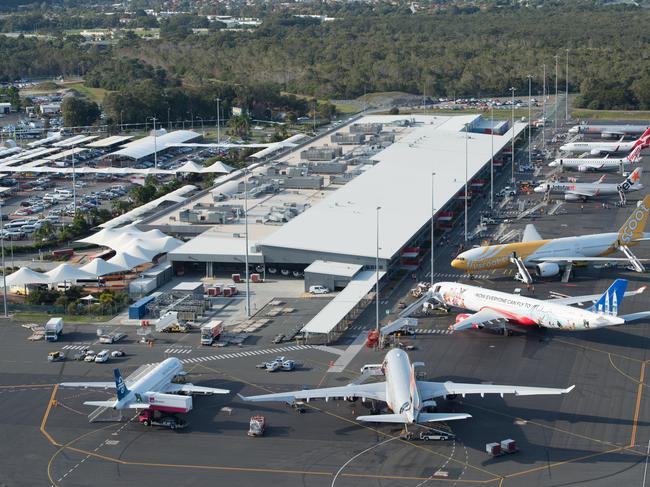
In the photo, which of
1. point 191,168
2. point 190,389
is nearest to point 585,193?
point 191,168

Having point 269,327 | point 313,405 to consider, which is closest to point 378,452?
point 313,405

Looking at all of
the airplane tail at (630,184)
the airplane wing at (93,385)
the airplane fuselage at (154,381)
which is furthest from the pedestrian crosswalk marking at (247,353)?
the airplane tail at (630,184)

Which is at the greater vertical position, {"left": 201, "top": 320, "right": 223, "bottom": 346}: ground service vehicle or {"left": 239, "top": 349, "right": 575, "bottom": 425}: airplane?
{"left": 239, "top": 349, "right": 575, "bottom": 425}: airplane

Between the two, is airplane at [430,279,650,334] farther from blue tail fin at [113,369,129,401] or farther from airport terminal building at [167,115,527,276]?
blue tail fin at [113,369,129,401]

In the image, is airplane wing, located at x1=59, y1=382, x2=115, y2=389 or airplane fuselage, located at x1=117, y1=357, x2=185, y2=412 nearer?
airplane fuselage, located at x1=117, y1=357, x2=185, y2=412

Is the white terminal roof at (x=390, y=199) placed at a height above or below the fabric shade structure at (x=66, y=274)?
above

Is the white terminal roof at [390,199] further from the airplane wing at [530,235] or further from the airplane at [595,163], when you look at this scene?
the airplane wing at [530,235]

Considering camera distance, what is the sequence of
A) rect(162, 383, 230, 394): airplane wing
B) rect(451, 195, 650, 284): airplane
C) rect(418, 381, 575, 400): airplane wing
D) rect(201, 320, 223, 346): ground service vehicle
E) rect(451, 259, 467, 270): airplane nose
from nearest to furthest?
rect(418, 381, 575, 400): airplane wing
rect(162, 383, 230, 394): airplane wing
rect(201, 320, 223, 346): ground service vehicle
rect(451, 259, 467, 270): airplane nose
rect(451, 195, 650, 284): airplane

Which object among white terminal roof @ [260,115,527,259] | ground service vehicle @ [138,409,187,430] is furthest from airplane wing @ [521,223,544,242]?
ground service vehicle @ [138,409,187,430]
